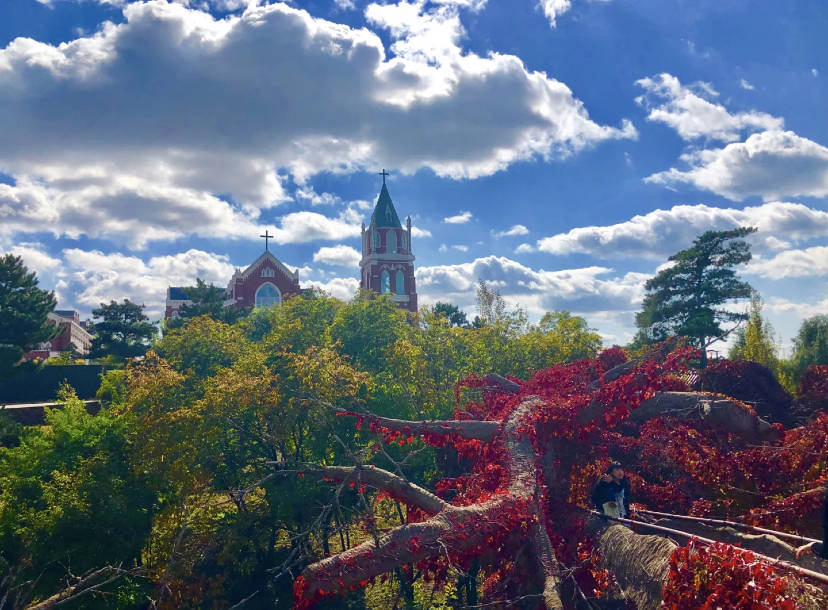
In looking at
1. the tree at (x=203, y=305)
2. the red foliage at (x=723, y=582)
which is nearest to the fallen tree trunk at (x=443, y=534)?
the red foliage at (x=723, y=582)

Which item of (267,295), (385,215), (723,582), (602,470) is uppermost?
(385,215)

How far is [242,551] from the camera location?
44.4 feet

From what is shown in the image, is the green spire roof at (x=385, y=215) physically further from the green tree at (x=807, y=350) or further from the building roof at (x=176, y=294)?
the green tree at (x=807, y=350)

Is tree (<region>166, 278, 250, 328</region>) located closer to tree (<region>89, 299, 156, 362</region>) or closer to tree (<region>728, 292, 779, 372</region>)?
tree (<region>89, 299, 156, 362</region>)

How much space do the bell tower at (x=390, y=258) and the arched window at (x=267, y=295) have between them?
335 inches

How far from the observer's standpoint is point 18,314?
1067 inches

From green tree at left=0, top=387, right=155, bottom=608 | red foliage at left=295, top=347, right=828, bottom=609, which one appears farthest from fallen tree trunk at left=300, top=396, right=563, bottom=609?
green tree at left=0, top=387, right=155, bottom=608

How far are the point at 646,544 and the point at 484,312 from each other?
2598 cm

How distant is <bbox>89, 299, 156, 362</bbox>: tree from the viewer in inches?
1497

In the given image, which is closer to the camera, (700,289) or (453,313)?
(700,289)

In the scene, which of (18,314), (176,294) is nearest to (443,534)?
(18,314)

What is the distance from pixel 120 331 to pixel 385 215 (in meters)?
25.7

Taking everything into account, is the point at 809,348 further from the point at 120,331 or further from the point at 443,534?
the point at 120,331

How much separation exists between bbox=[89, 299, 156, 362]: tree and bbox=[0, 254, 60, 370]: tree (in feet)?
28.8
